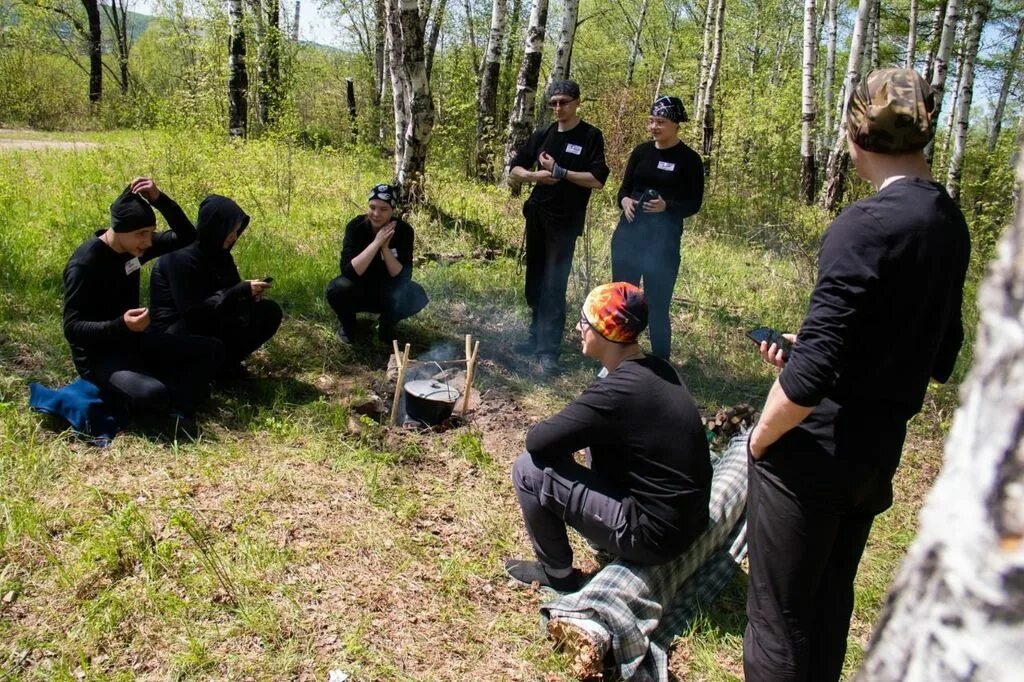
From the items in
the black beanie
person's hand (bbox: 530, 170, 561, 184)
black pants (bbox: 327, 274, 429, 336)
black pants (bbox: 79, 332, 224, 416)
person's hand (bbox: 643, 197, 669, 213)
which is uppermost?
person's hand (bbox: 530, 170, 561, 184)

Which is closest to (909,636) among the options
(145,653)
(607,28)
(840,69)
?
(145,653)

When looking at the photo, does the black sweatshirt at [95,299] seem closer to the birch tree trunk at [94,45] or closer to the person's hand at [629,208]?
the person's hand at [629,208]

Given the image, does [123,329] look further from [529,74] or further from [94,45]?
[94,45]

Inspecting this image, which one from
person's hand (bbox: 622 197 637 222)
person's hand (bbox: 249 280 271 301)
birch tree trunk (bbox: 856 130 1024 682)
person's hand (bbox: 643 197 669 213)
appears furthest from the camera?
person's hand (bbox: 622 197 637 222)

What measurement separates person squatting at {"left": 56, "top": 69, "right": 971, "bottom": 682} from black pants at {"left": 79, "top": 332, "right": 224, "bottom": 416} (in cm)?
1

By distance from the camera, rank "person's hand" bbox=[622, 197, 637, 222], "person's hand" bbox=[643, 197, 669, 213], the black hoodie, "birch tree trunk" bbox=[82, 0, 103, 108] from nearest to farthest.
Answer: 1. the black hoodie
2. "person's hand" bbox=[643, 197, 669, 213]
3. "person's hand" bbox=[622, 197, 637, 222]
4. "birch tree trunk" bbox=[82, 0, 103, 108]

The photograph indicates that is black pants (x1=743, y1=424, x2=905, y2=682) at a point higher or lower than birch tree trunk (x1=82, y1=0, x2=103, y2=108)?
lower

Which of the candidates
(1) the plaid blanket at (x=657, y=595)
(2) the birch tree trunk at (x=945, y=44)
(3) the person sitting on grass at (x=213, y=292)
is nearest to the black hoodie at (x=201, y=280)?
(3) the person sitting on grass at (x=213, y=292)

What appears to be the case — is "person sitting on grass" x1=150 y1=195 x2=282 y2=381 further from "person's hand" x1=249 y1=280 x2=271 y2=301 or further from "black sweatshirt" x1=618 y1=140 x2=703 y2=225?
"black sweatshirt" x1=618 y1=140 x2=703 y2=225

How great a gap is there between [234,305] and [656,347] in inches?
121

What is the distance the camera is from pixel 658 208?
4.92 meters

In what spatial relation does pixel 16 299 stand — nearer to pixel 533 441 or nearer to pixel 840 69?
pixel 533 441

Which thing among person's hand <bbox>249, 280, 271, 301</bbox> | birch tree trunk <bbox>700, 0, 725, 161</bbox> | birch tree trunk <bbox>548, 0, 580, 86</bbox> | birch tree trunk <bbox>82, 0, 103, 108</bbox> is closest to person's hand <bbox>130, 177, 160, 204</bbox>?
person's hand <bbox>249, 280, 271, 301</bbox>

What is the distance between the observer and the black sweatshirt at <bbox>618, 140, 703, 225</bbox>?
496 centimetres
